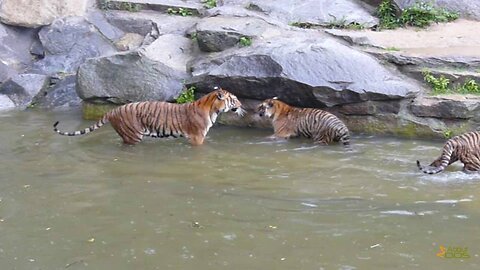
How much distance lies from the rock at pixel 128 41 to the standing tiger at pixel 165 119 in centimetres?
298

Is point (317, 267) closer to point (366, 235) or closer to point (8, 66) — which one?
point (366, 235)

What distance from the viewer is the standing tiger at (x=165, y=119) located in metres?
9.12

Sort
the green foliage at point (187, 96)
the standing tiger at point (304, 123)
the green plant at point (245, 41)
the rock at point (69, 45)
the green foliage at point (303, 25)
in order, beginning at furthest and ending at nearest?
the rock at point (69, 45), the green foliage at point (303, 25), the green plant at point (245, 41), the green foliage at point (187, 96), the standing tiger at point (304, 123)

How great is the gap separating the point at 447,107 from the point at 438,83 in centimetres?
46

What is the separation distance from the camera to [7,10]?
1244 cm

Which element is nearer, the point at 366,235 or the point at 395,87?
the point at 366,235

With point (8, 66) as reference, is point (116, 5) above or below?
above

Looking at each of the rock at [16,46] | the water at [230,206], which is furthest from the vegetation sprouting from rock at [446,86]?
the rock at [16,46]

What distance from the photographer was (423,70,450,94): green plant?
939 cm

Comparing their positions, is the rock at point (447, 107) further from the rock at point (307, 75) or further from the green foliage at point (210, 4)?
the green foliage at point (210, 4)

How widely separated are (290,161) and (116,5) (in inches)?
225

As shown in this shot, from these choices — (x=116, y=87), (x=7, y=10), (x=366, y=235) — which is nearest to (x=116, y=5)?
(x=7, y=10)

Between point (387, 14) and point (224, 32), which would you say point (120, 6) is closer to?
point (224, 32)

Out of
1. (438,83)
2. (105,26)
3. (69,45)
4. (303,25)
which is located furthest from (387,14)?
(69,45)
